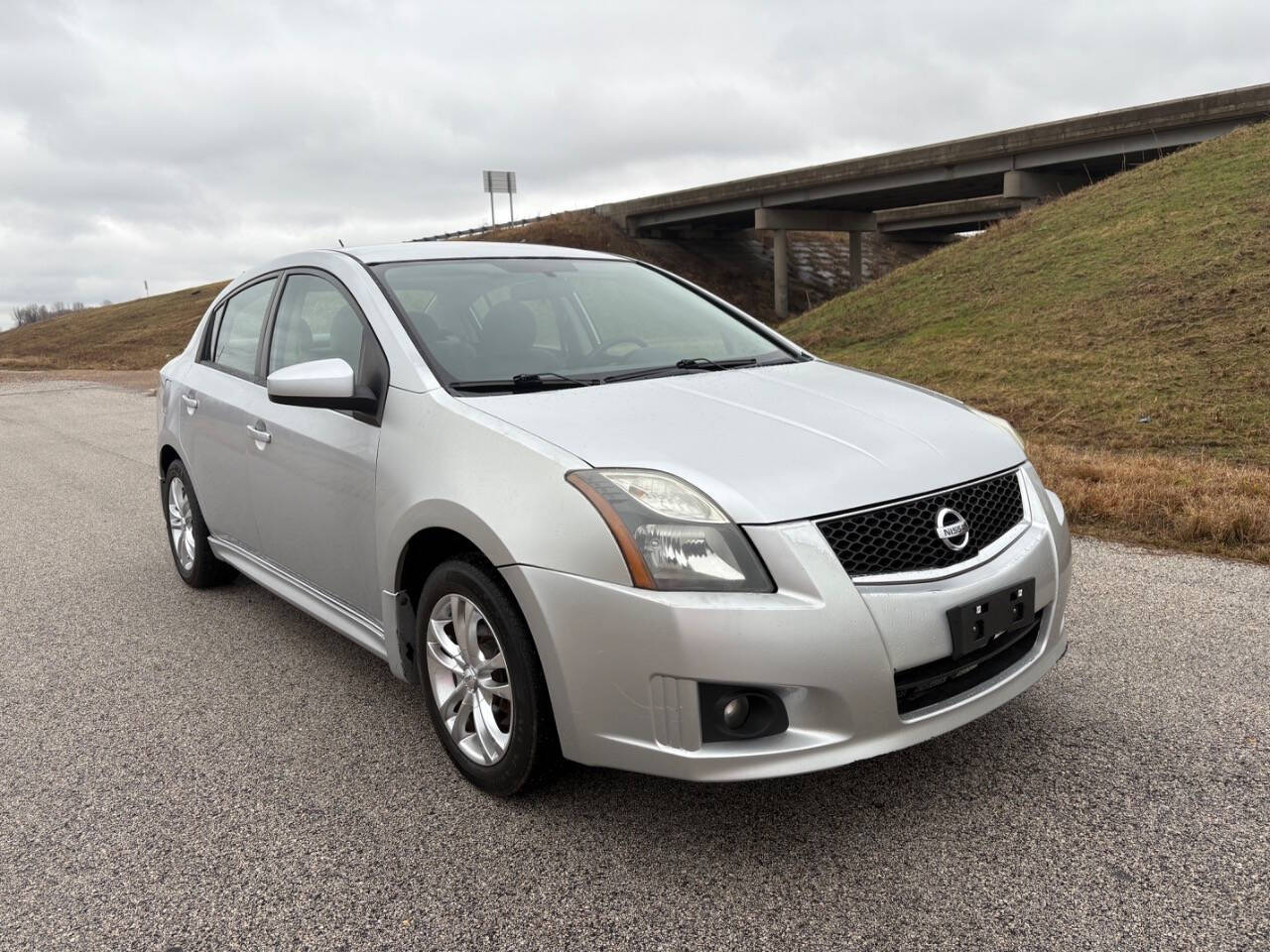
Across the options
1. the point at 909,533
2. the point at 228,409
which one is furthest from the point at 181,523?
the point at 909,533

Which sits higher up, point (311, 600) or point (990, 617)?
point (990, 617)

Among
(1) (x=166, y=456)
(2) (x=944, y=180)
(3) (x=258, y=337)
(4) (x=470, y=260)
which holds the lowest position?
(1) (x=166, y=456)

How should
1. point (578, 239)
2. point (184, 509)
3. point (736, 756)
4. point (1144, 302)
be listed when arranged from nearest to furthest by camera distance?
point (736, 756)
point (184, 509)
point (1144, 302)
point (578, 239)

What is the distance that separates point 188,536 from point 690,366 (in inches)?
123

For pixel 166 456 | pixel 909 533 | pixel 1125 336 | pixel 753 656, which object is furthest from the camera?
pixel 1125 336

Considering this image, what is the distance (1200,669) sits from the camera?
3.79 metres

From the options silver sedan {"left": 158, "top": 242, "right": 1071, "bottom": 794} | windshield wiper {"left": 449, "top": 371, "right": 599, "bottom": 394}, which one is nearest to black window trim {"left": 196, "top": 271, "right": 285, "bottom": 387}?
silver sedan {"left": 158, "top": 242, "right": 1071, "bottom": 794}

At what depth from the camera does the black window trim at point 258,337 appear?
14.6ft

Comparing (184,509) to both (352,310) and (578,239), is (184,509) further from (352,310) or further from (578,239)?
(578,239)

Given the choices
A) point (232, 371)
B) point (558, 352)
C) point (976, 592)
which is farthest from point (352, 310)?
point (976, 592)

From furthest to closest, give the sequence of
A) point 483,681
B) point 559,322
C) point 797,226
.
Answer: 1. point 797,226
2. point 559,322
3. point 483,681

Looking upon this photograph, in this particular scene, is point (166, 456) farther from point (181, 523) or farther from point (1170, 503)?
point (1170, 503)

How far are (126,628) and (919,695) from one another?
3.80 metres

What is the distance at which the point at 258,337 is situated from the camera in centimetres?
452
